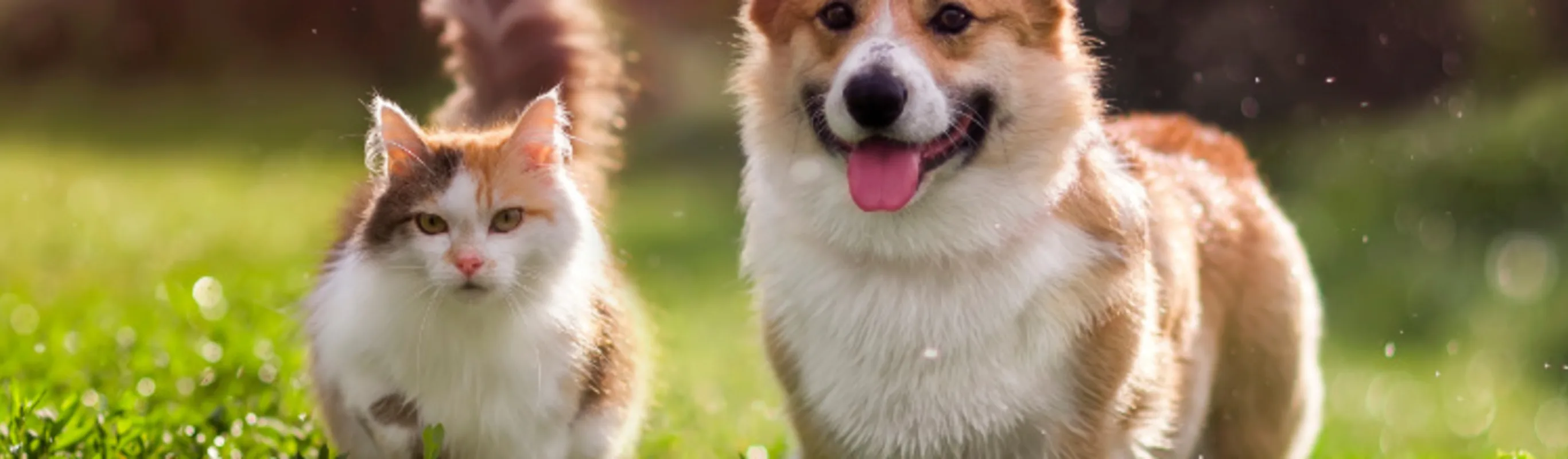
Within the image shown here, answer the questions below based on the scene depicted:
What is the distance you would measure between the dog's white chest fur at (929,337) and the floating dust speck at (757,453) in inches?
33.3

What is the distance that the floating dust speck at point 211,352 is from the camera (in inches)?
213

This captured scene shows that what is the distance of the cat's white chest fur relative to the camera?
3832 millimetres

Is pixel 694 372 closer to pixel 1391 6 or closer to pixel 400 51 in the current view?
pixel 1391 6

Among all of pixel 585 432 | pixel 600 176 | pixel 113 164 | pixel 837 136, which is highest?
pixel 837 136

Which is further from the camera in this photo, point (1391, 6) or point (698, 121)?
point (698, 121)

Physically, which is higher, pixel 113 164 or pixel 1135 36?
pixel 1135 36

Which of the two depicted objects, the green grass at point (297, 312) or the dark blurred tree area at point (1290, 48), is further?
the dark blurred tree area at point (1290, 48)

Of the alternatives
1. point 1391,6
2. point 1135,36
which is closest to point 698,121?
point 1135,36

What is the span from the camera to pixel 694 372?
6.96 meters

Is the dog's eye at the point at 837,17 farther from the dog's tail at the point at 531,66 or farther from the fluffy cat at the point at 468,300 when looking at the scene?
the dog's tail at the point at 531,66

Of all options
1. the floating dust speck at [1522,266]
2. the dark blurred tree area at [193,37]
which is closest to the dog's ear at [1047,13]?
the floating dust speck at [1522,266]

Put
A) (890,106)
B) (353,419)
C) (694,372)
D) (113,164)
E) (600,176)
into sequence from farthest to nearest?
1. (113,164)
2. (694,372)
3. (600,176)
4. (353,419)
5. (890,106)

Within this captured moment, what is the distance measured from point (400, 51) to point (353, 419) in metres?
9.23

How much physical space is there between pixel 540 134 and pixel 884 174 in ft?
2.72
